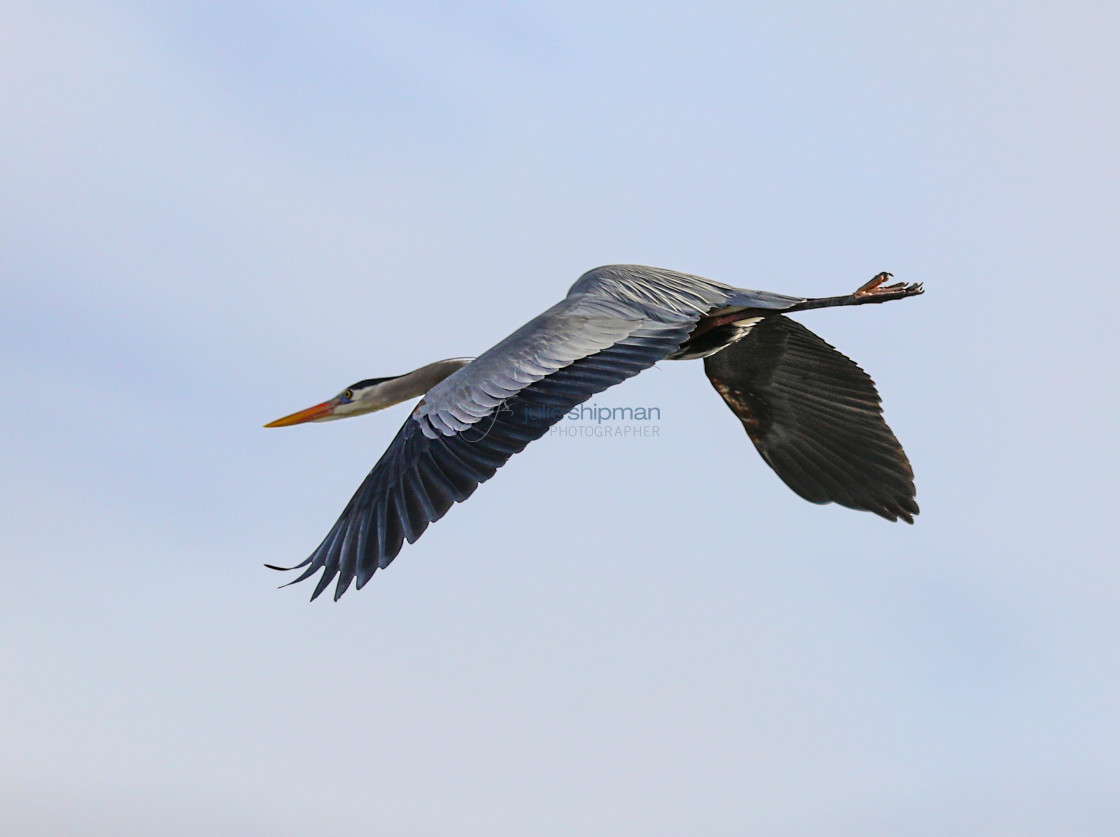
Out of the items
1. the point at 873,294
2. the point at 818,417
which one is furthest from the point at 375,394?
the point at 873,294


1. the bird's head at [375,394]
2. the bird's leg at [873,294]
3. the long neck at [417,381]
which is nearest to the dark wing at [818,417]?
the bird's leg at [873,294]

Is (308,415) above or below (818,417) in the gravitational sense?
above

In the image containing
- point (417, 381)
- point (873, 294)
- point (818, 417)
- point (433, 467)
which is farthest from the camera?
point (417, 381)

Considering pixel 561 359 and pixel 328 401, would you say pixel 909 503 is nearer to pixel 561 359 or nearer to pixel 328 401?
pixel 561 359

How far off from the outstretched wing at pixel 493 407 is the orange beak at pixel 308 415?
2990 mm

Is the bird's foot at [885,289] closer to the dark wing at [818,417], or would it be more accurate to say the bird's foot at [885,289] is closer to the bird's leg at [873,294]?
the bird's leg at [873,294]

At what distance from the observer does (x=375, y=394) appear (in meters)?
10.1

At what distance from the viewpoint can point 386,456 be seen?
7.29 meters

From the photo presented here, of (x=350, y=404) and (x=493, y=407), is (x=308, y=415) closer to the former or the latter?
(x=350, y=404)

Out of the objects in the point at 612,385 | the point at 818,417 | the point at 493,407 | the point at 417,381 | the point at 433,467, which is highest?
the point at 417,381

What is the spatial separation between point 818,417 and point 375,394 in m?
3.64

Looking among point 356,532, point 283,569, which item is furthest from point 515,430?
point 283,569

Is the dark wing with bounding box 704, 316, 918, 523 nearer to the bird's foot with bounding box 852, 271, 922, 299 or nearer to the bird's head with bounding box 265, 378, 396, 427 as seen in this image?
the bird's foot with bounding box 852, 271, 922, 299

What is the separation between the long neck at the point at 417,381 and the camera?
31.3 feet
